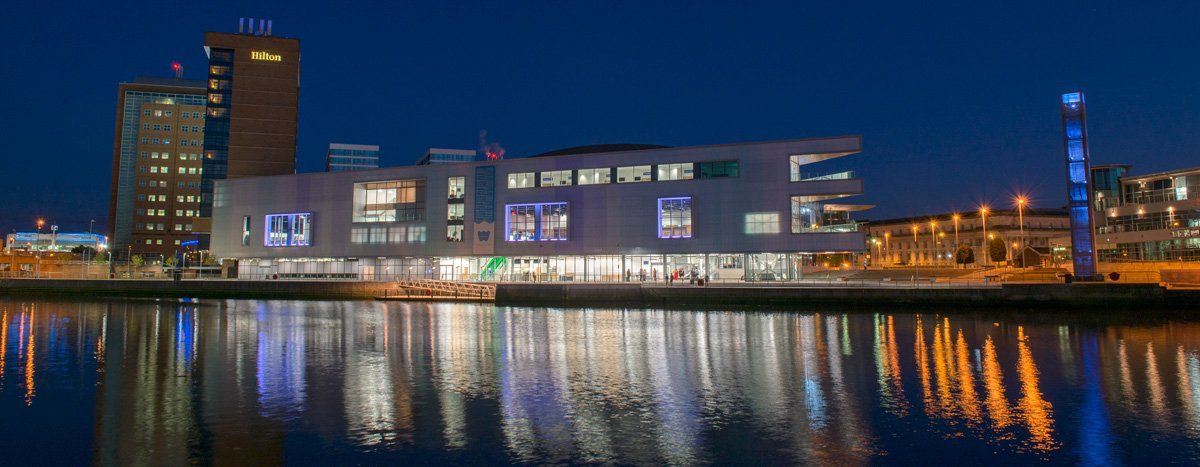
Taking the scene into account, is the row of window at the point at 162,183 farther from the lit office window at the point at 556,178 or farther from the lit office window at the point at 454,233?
the lit office window at the point at 556,178

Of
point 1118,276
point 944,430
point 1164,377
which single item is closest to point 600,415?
point 944,430

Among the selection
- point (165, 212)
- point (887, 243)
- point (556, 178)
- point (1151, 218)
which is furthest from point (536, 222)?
point (165, 212)

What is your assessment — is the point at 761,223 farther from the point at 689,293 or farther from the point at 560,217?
the point at 560,217

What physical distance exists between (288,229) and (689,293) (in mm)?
54812

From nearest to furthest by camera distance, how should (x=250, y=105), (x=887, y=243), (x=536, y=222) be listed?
1. (x=536, y=222)
2. (x=250, y=105)
3. (x=887, y=243)

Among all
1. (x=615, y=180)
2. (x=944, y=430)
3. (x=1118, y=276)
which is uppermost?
(x=615, y=180)

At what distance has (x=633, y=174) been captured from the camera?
71.6 meters

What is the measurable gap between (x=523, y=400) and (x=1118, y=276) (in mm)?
51023

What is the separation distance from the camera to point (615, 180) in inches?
2842

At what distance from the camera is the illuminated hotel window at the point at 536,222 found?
73.5 metres

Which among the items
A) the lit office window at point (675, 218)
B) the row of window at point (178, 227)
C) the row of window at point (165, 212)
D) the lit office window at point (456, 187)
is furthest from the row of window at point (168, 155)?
the lit office window at point (675, 218)

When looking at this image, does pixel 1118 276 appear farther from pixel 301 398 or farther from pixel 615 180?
pixel 301 398

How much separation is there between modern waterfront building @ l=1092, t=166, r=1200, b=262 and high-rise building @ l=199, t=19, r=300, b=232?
437 ft

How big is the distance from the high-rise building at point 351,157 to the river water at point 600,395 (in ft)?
426
